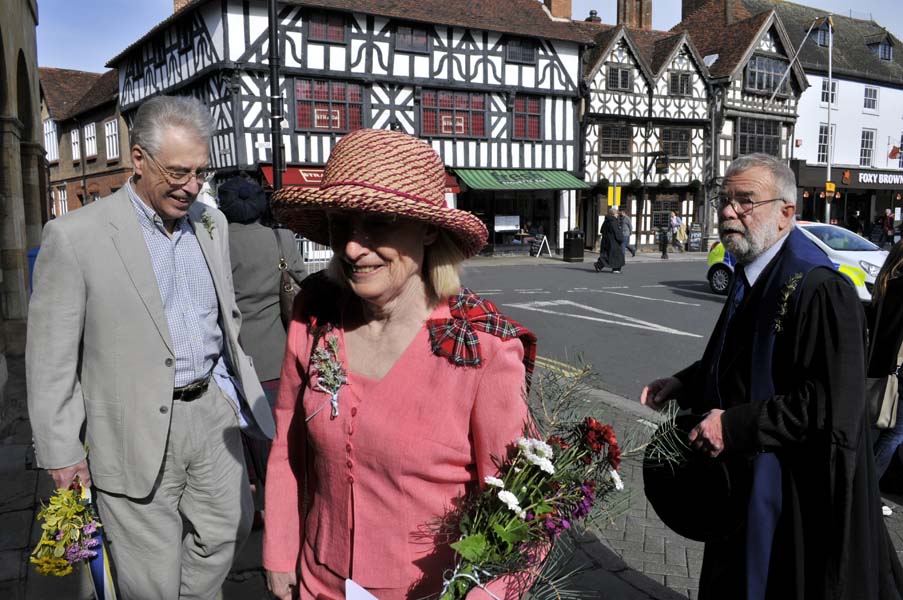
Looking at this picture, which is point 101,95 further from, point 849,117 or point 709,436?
point 709,436

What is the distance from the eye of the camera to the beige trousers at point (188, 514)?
260 cm

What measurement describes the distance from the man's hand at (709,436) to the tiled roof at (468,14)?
22.4m

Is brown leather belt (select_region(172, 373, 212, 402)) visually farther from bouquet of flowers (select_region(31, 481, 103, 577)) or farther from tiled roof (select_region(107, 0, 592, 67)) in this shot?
tiled roof (select_region(107, 0, 592, 67))

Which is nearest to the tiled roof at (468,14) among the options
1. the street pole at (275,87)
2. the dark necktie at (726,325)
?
the street pole at (275,87)

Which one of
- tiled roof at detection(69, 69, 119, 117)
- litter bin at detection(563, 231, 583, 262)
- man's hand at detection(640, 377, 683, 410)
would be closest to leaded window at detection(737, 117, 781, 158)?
litter bin at detection(563, 231, 583, 262)

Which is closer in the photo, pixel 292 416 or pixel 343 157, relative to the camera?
pixel 343 157

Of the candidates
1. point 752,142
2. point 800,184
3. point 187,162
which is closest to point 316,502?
point 187,162

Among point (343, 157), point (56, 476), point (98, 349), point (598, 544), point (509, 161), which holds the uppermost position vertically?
point (509, 161)

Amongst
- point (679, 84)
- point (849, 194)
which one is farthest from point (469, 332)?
point (849, 194)

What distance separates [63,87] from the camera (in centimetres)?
4153

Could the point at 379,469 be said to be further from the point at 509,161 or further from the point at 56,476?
the point at 509,161

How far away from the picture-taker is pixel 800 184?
3525 centimetres

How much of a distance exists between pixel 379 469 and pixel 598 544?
2.61 m

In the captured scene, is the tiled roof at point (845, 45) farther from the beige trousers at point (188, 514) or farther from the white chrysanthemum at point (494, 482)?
the white chrysanthemum at point (494, 482)
